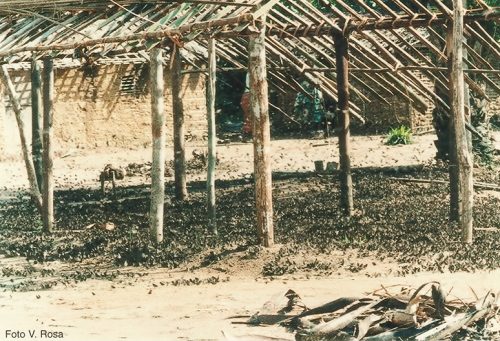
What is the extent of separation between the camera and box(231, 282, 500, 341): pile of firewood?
23.2ft

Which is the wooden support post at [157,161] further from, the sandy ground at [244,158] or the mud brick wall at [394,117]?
the mud brick wall at [394,117]

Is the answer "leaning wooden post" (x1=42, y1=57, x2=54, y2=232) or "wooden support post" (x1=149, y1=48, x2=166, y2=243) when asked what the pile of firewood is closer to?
"wooden support post" (x1=149, y1=48, x2=166, y2=243)

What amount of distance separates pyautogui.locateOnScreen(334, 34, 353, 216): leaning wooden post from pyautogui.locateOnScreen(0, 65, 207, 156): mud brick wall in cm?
1111

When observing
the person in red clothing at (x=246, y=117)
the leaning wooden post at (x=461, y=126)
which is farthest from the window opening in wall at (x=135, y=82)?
the leaning wooden post at (x=461, y=126)

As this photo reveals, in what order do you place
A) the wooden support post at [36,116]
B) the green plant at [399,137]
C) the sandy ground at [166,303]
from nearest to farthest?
the sandy ground at [166,303]
the wooden support post at [36,116]
the green plant at [399,137]

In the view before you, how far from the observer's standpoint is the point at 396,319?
7.28 metres

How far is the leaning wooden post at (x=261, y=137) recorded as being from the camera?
10.8 metres

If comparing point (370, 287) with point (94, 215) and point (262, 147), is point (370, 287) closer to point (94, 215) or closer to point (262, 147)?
point (262, 147)

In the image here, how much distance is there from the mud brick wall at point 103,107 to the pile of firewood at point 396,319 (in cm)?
1690

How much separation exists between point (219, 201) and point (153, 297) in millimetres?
6467

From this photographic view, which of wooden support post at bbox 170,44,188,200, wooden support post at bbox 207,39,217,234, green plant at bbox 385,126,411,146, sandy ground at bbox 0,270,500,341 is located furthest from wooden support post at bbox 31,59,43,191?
green plant at bbox 385,126,411,146

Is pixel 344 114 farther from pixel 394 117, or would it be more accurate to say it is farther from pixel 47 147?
pixel 394 117

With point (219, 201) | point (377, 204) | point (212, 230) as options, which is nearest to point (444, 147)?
point (377, 204)

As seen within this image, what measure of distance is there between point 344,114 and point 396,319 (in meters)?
6.76
